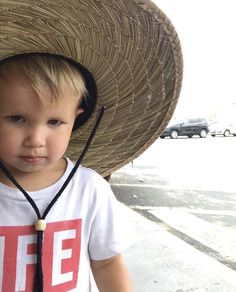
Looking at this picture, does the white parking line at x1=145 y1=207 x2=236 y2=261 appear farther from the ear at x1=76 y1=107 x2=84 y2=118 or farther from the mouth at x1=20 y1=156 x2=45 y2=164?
the mouth at x1=20 y1=156 x2=45 y2=164

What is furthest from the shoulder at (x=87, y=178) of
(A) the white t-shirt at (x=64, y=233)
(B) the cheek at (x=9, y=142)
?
(B) the cheek at (x=9, y=142)

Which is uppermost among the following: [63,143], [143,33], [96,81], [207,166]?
[143,33]

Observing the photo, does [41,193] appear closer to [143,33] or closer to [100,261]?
[100,261]

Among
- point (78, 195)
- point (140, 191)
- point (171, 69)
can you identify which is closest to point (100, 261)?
point (78, 195)

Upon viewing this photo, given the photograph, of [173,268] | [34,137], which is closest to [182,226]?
[173,268]

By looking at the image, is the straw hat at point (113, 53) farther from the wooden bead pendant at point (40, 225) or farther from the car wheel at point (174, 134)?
the car wheel at point (174, 134)

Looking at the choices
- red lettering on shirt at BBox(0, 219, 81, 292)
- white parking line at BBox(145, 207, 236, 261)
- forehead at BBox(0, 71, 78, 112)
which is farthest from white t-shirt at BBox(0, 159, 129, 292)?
white parking line at BBox(145, 207, 236, 261)

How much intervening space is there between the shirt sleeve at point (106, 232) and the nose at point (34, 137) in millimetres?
253

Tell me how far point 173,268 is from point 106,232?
84.4 inches

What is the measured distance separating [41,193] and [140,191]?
5681 mm

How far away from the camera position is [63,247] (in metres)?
1.17

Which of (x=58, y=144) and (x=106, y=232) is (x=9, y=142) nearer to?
(x=58, y=144)

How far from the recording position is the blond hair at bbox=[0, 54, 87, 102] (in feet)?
3.53

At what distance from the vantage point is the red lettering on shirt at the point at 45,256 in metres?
1.11
